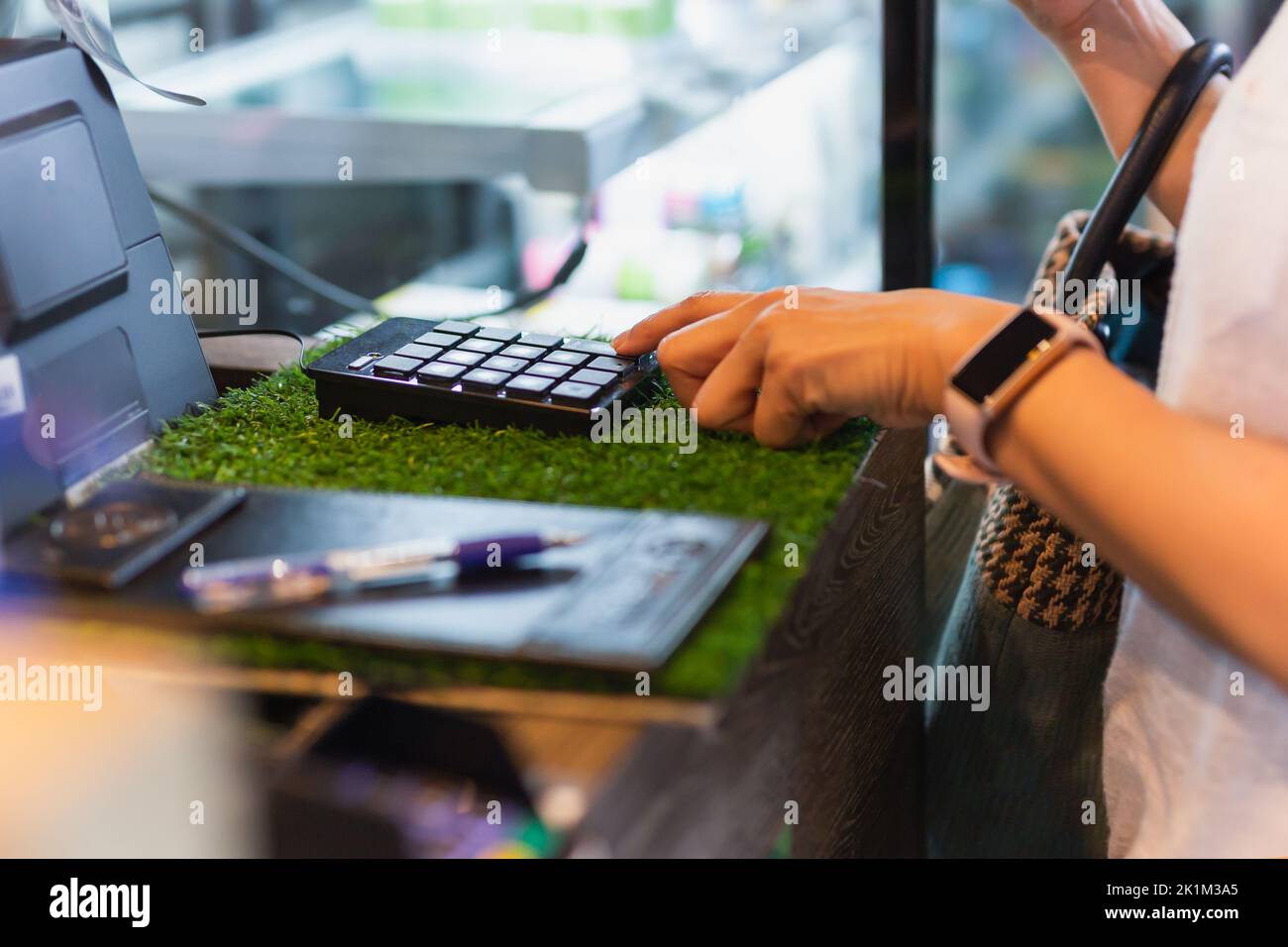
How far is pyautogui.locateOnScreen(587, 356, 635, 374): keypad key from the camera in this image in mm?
729

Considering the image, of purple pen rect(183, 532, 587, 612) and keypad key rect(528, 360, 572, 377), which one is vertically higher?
keypad key rect(528, 360, 572, 377)

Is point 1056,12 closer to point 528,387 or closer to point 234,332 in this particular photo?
point 528,387

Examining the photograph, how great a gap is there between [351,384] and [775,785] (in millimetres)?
351

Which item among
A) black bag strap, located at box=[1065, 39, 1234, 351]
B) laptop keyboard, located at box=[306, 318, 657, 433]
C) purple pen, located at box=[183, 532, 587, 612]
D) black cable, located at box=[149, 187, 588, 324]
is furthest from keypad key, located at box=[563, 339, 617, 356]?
black cable, located at box=[149, 187, 588, 324]

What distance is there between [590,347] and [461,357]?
0.08 meters

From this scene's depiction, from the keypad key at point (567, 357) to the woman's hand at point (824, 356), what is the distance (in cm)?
7

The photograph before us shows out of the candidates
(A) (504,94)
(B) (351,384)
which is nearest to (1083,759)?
(B) (351,384)

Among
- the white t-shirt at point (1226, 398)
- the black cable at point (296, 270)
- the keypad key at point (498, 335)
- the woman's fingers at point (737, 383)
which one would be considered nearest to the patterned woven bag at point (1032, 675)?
the white t-shirt at point (1226, 398)

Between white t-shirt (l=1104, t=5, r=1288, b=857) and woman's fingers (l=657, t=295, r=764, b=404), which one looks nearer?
white t-shirt (l=1104, t=5, r=1288, b=857)

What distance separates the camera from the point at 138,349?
720mm

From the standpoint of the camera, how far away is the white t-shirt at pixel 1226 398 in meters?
0.57

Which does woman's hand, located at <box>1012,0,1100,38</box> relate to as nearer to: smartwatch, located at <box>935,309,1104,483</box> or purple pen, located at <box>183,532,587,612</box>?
smartwatch, located at <box>935,309,1104,483</box>

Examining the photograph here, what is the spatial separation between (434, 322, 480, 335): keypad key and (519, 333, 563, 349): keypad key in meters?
0.04

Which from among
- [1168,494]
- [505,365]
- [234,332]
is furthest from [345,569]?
[234,332]
